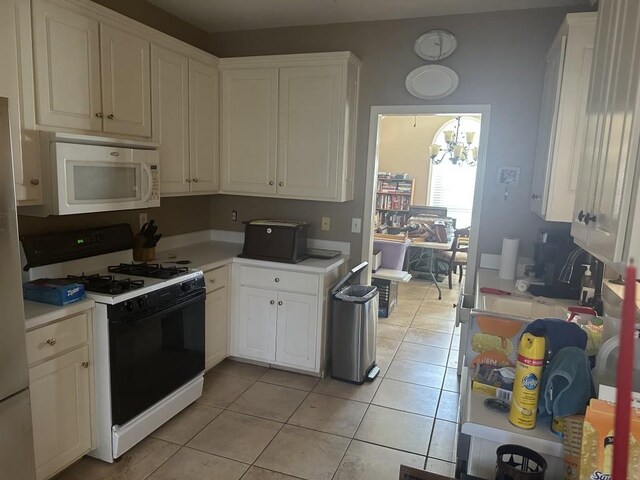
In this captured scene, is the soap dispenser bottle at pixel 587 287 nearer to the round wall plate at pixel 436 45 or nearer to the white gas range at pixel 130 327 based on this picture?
the round wall plate at pixel 436 45

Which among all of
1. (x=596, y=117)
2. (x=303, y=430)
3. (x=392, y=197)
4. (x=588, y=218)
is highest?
(x=596, y=117)

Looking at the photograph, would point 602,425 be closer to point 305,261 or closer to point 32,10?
point 305,261

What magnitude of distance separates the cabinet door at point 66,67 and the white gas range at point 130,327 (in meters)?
0.68

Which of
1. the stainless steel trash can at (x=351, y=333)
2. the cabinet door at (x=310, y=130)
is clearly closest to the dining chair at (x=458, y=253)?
the stainless steel trash can at (x=351, y=333)

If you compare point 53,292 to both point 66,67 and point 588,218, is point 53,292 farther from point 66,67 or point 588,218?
point 588,218

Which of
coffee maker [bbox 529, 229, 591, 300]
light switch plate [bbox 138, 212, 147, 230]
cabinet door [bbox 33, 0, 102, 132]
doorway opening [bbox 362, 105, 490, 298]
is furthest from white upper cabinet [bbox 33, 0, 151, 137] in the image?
doorway opening [bbox 362, 105, 490, 298]

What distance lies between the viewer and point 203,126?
134 inches

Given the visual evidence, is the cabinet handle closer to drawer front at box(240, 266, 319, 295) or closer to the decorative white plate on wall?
drawer front at box(240, 266, 319, 295)

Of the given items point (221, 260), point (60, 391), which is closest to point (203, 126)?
point (221, 260)

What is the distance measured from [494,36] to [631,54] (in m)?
2.21

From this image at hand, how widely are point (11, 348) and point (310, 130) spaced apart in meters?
2.36

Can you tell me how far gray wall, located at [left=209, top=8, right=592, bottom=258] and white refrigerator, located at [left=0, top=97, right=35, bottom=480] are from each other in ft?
7.88

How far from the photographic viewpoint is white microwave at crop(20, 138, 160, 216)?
2.19 m

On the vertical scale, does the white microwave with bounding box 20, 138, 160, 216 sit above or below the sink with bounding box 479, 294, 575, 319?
above
